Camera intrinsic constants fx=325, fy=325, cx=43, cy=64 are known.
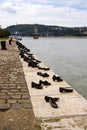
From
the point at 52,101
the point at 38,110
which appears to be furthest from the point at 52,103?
the point at 38,110

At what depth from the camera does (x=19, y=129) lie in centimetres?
482

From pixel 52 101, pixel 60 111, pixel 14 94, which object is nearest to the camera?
pixel 60 111

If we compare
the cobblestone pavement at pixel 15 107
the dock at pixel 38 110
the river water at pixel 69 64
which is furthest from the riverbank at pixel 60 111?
the river water at pixel 69 64

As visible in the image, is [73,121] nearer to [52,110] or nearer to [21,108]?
[52,110]

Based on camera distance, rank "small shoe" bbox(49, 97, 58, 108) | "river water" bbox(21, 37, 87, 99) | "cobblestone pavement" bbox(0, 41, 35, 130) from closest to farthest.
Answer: "cobblestone pavement" bbox(0, 41, 35, 130), "small shoe" bbox(49, 97, 58, 108), "river water" bbox(21, 37, 87, 99)

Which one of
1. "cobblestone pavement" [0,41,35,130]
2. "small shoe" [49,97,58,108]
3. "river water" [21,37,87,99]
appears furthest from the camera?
"river water" [21,37,87,99]

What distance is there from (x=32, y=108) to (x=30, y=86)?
7.67 ft

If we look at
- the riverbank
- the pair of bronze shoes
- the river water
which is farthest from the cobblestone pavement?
the river water

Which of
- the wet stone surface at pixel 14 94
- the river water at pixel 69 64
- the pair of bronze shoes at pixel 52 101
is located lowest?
the river water at pixel 69 64

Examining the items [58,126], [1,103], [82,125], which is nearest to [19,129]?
[58,126]

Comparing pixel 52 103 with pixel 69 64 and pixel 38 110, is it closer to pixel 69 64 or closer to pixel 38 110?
pixel 38 110

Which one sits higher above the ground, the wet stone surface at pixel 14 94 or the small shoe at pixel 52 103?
the small shoe at pixel 52 103

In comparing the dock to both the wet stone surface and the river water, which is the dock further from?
the river water

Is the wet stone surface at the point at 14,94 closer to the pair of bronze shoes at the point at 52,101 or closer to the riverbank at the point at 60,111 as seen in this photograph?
the riverbank at the point at 60,111
